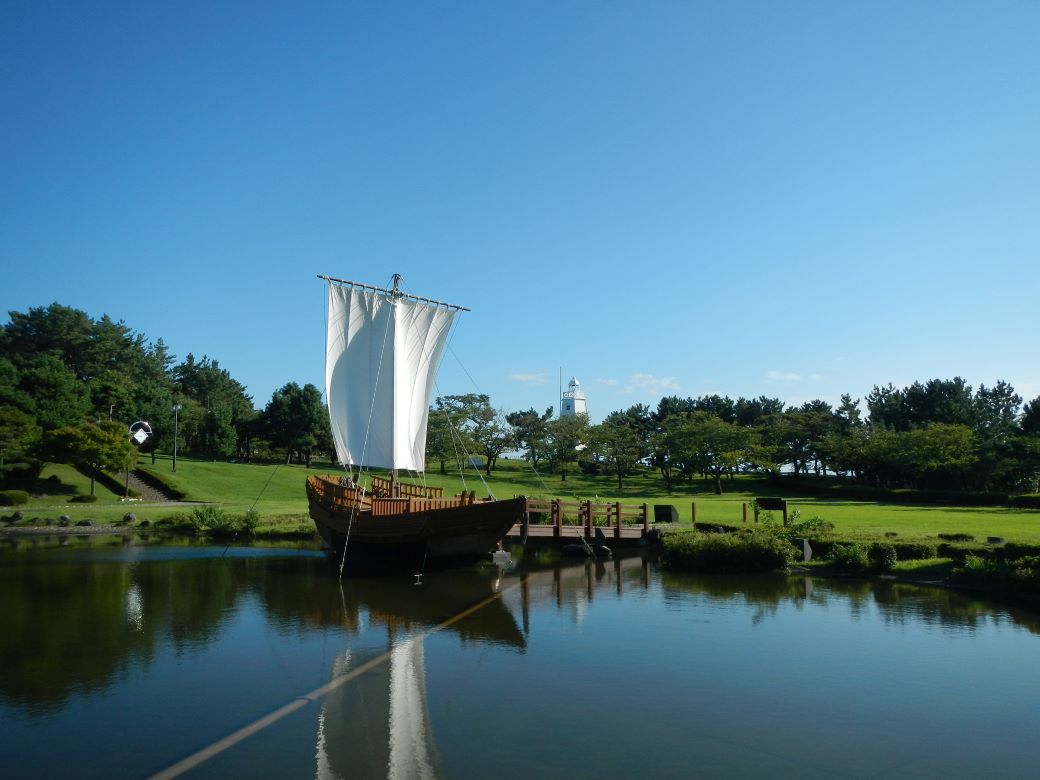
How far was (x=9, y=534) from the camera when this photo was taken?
38.2m

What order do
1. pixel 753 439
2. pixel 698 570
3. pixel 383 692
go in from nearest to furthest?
pixel 383 692, pixel 698 570, pixel 753 439

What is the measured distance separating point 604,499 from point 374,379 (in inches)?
1173

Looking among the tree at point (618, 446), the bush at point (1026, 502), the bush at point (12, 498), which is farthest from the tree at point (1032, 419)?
the bush at point (12, 498)

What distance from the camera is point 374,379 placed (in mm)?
33656

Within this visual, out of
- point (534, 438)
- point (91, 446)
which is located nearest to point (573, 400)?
point (534, 438)

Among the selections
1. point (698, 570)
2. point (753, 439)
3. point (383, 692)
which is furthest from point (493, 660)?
point (753, 439)

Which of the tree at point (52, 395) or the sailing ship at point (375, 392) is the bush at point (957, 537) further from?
the tree at point (52, 395)

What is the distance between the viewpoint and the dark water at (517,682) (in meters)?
9.47

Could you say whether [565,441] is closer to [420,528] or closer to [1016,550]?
[420,528]

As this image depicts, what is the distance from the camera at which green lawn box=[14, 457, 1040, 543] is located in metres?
32.8

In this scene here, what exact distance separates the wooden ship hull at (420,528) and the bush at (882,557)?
1214cm

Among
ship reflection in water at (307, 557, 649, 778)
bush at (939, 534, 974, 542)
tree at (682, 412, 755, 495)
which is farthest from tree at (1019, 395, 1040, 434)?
ship reflection in water at (307, 557, 649, 778)

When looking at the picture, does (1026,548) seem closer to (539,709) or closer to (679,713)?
(679,713)

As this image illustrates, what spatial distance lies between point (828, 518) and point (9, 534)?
144 feet
